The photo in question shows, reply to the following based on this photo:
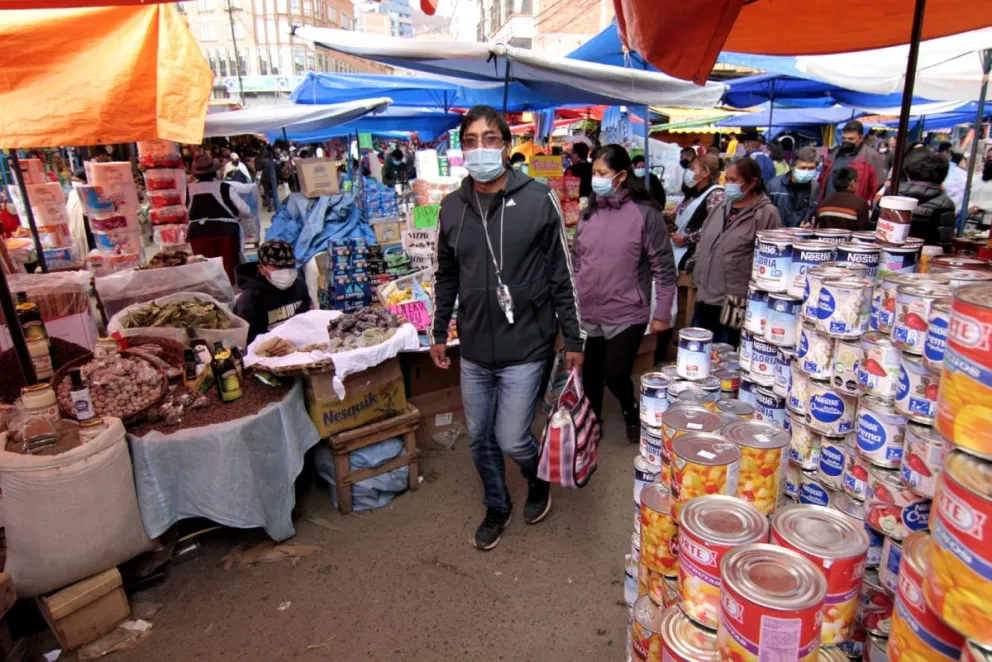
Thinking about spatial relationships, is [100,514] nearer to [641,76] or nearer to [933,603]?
[933,603]

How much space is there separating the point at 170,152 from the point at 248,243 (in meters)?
3.81

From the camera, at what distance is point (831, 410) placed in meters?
1.98

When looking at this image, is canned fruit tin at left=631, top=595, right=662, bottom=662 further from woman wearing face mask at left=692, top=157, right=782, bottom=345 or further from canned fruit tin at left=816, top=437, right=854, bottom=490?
woman wearing face mask at left=692, top=157, right=782, bottom=345

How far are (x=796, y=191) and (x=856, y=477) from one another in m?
5.90

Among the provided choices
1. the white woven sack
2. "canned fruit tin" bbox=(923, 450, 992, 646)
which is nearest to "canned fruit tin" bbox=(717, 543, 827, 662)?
"canned fruit tin" bbox=(923, 450, 992, 646)

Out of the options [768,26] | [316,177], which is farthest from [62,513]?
[316,177]

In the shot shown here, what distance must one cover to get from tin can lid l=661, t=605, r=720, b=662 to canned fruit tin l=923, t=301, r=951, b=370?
34.4 inches

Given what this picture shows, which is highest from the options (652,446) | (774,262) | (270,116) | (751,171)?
(270,116)

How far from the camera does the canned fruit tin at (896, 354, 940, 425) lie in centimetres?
149

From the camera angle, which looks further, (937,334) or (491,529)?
(491,529)

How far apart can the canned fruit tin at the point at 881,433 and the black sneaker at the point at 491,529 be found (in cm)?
221

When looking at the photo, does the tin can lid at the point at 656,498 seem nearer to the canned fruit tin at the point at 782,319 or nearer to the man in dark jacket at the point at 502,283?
the canned fruit tin at the point at 782,319

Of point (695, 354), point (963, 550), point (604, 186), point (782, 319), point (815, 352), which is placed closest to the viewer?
point (963, 550)

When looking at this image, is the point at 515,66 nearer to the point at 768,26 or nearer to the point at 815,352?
the point at 768,26
